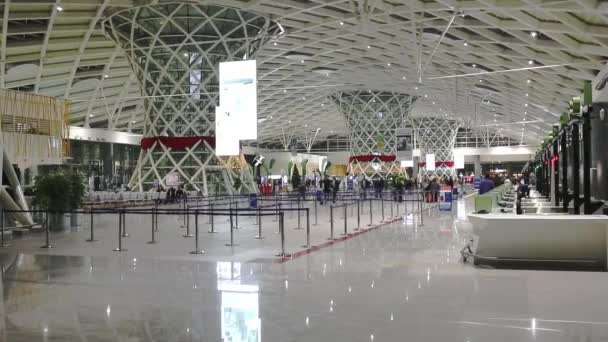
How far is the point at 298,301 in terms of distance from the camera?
280 inches

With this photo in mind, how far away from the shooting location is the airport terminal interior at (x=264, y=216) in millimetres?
6332

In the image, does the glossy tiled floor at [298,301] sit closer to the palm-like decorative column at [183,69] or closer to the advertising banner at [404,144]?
the palm-like decorative column at [183,69]

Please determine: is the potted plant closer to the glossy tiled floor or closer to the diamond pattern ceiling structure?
the glossy tiled floor

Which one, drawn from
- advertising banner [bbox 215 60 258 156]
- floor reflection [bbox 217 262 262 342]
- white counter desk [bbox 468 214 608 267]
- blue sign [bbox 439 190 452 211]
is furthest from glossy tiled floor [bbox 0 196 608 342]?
blue sign [bbox 439 190 452 211]

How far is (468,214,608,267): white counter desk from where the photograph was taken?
949 cm

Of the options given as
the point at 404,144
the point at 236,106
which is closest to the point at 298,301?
the point at 236,106

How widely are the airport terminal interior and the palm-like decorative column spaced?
0.35ft

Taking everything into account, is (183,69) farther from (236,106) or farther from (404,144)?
(236,106)

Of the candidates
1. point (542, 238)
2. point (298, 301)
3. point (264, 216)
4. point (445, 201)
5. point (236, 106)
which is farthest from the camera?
point (445, 201)

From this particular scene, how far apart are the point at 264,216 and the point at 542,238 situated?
14743 mm

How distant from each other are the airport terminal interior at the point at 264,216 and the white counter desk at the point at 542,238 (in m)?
0.02

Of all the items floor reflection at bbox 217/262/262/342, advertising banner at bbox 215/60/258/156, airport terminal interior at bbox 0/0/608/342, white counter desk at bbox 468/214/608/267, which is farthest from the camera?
advertising banner at bbox 215/60/258/156

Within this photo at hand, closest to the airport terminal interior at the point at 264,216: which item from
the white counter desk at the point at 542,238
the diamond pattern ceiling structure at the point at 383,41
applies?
the white counter desk at the point at 542,238

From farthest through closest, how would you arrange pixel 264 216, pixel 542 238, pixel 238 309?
pixel 264 216, pixel 542 238, pixel 238 309
